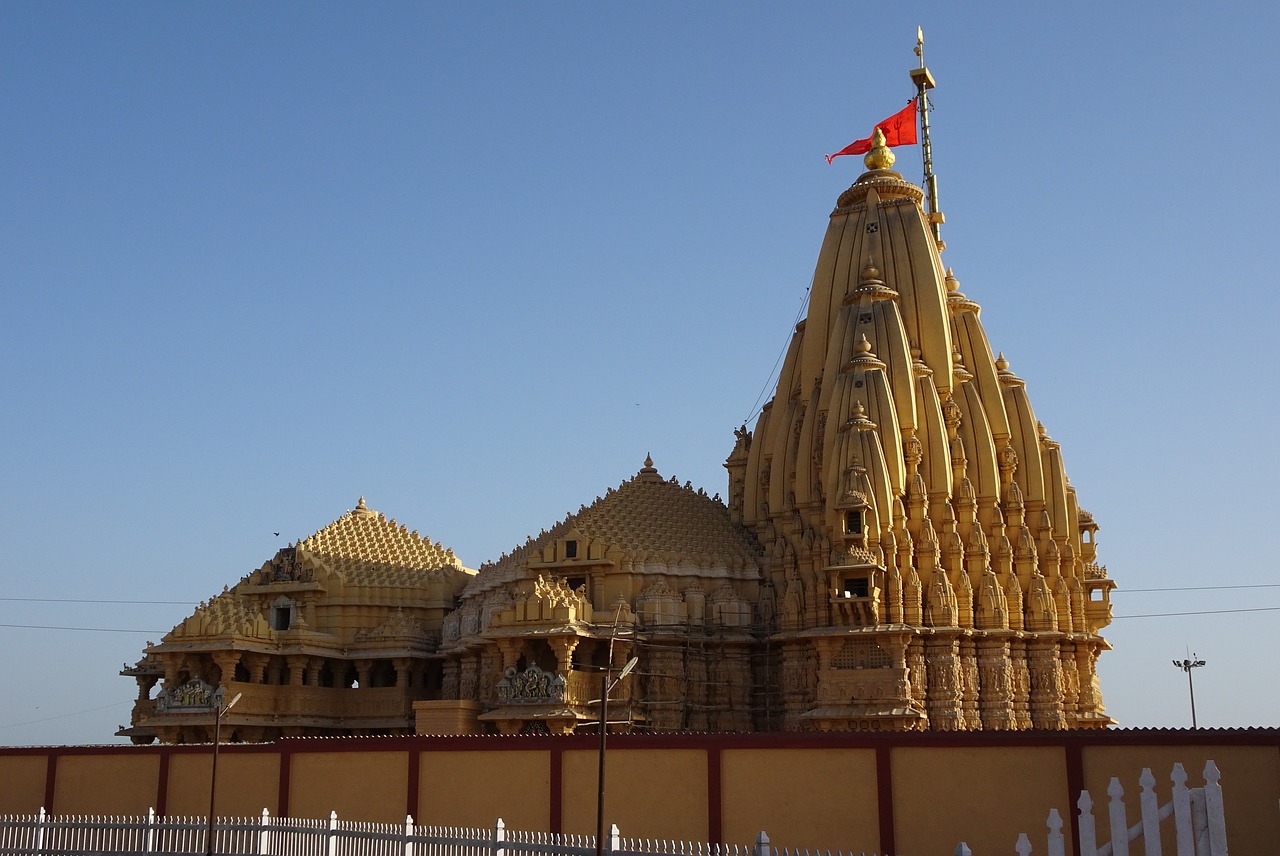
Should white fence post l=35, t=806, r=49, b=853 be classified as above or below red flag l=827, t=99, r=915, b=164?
below

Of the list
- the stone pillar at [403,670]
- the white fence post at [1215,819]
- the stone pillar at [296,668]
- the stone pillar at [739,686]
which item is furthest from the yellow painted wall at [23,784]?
the white fence post at [1215,819]

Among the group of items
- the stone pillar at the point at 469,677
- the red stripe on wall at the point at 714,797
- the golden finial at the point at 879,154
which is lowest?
the red stripe on wall at the point at 714,797

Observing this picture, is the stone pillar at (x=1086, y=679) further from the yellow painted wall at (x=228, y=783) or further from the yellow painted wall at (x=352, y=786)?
the yellow painted wall at (x=228, y=783)

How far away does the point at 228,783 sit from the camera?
116ft

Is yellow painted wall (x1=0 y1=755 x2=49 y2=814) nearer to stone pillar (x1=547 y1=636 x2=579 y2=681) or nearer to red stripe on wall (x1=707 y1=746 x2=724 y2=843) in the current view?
stone pillar (x1=547 y1=636 x2=579 y2=681)

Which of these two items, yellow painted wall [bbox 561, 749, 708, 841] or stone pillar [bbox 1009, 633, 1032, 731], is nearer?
yellow painted wall [bbox 561, 749, 708, 841]

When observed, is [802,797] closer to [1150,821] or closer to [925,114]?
[1150,821]

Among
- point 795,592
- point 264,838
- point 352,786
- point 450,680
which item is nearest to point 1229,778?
point 264,838

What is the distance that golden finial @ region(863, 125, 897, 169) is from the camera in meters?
59.8

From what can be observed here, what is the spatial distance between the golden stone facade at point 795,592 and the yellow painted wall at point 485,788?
14.0 m

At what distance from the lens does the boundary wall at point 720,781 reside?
27.3 m

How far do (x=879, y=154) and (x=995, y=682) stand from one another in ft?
75.4

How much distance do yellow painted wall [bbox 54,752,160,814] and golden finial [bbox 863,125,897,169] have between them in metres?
38.0

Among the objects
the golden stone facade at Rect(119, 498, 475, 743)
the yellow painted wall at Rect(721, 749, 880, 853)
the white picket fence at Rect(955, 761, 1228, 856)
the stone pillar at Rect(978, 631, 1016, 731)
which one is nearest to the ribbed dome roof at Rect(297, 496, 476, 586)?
the golden stone facade at Rect(119, 498, 475, 743)
